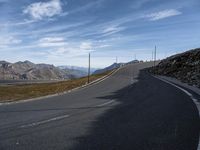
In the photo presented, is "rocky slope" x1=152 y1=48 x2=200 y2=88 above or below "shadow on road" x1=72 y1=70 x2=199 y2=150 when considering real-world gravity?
above

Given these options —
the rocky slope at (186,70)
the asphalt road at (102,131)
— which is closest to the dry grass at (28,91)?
the asphalt road at (102,131)

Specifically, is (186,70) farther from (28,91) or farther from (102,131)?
(102,131)

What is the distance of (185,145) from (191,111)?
5.38 m

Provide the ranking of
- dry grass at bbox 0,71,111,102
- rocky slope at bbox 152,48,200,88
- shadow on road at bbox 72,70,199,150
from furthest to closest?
rocky slope at bbox 152,48,200,88
dry grass at bbox 0,71,111,102
shadow on road at bbox 72,70,199,150

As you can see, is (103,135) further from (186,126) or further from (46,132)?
(186,126)

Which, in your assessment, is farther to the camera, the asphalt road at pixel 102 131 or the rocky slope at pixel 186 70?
the rocky slope at pixel 186 70

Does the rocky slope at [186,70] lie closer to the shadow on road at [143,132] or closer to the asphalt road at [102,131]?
the shadow on road at [143,132]

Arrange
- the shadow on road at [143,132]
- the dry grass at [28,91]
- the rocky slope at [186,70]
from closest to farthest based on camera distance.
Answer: the shadow on road at [143,132] < the dry grass at [28,91] < the rocky slope at [186,70]

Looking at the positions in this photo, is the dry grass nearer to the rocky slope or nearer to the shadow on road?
the shadow on road

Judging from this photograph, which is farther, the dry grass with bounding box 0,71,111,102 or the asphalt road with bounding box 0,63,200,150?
the dry grass with bounding box 0,71,111,102

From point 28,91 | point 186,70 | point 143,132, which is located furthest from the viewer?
point 186,70

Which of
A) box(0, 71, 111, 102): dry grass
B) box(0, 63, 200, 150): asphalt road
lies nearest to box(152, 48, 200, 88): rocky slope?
box(0, 71, 111, 102): dry grass

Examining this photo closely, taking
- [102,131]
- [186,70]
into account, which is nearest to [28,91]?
[102,131]

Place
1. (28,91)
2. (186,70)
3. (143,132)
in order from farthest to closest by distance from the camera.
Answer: (186,70)
(28,91)
(143,132)
